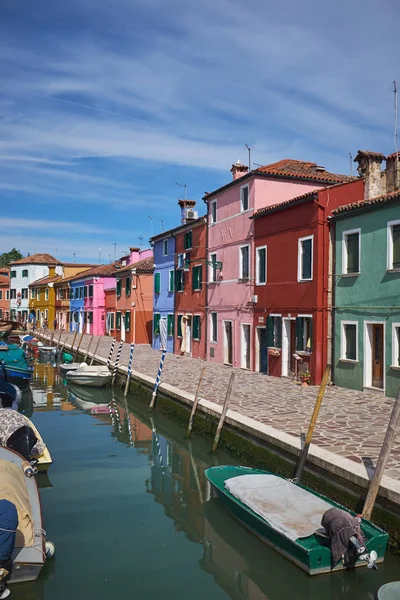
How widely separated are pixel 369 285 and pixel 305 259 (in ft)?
10.3

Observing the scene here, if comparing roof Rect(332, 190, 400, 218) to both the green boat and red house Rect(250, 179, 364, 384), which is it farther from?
the green boat

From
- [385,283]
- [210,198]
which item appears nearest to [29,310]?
[210,198]

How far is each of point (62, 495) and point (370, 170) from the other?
14.8 m

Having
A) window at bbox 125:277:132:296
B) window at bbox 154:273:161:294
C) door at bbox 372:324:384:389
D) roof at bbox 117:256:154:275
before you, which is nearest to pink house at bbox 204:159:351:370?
door at bbox 372:324:384:389

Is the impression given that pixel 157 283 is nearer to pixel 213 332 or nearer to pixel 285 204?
pixel 213 332

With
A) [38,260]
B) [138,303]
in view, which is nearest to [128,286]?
[138,303]

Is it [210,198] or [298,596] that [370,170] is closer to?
[210,198]

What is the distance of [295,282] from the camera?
19750mm

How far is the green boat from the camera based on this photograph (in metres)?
7.21

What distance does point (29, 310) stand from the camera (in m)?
72.2

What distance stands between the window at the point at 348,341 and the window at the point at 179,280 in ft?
47.7

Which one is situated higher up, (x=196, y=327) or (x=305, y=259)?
(x=305, y=259)

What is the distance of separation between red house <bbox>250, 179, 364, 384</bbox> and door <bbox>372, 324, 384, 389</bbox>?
1.94 metres

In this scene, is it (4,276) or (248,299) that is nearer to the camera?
(248,299)
